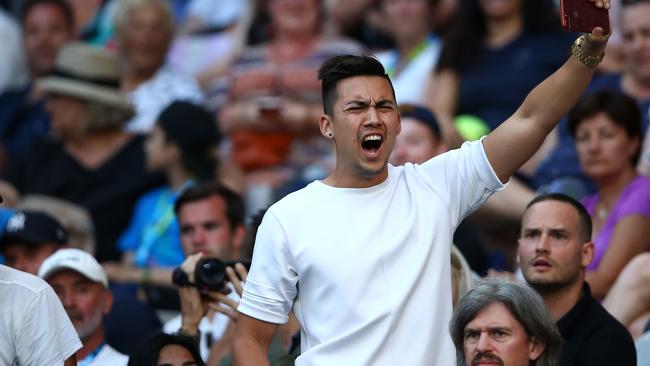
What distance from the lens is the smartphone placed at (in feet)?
16.5

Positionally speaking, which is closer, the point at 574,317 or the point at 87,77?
the point at 574,317

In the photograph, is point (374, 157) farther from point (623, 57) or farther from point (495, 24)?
point (495, 24)

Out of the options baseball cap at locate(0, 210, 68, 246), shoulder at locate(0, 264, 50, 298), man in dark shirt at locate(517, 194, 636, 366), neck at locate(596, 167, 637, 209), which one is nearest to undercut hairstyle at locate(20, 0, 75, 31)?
baseball cap at locate(0, 210, 68, 246)

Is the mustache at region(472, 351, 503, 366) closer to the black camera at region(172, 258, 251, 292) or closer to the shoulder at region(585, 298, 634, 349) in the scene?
the shoulder at region(585, 298, 634, 349)

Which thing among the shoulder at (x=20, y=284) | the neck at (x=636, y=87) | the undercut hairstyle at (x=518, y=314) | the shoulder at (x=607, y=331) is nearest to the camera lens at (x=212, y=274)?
the shoulder at (x=20, y=284)

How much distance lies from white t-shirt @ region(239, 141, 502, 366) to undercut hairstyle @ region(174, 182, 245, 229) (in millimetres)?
2607

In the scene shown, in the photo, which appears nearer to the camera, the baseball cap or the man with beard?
the man with beard

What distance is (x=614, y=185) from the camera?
7.82 m

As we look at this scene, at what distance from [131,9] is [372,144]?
5.61m

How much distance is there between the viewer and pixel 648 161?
8.04 m

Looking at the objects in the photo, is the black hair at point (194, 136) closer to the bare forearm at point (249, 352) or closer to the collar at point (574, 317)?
the collar at point (574, 317)

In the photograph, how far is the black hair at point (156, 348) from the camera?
6.29 m

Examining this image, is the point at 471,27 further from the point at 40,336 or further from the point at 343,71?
the point at 40,336

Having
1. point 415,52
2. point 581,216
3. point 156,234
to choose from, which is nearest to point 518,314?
point 581,216
